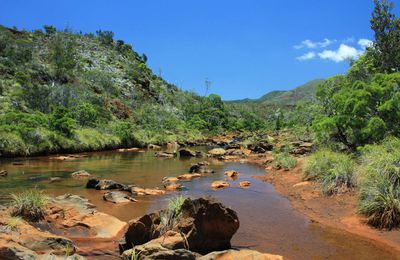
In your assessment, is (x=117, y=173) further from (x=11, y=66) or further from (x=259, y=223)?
(x=11, y=66)

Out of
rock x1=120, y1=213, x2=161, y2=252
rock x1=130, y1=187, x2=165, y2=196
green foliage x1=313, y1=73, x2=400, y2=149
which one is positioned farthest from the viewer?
green foliage x1=313, y1=73, x2=400, y2=149

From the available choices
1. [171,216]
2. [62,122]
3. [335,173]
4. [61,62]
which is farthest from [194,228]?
[61,62]

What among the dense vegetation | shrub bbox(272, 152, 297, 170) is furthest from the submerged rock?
the dense vegetation

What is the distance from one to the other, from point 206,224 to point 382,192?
646cm

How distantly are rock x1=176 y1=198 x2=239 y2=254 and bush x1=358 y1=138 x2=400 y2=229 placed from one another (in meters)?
5.23

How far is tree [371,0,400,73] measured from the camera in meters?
28.8

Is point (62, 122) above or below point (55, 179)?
above

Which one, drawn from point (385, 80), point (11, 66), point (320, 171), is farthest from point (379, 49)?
point (11, 66)

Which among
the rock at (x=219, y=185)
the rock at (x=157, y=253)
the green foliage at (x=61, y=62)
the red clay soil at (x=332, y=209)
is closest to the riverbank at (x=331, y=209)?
the red clay soil at (x=332, y=209)

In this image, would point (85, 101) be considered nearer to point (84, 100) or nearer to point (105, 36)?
point (84, 100)

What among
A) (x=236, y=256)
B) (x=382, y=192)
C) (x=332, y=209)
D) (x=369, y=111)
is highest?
(x=369, y=111)

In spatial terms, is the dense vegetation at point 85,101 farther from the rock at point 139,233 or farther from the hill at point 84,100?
the rock at point 139,233

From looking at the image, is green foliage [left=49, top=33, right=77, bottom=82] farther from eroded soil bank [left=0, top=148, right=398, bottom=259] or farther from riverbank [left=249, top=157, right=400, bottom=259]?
riverbank [left=249, top=157, right=400, bottom=259]

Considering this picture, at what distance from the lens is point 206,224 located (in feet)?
34.3
